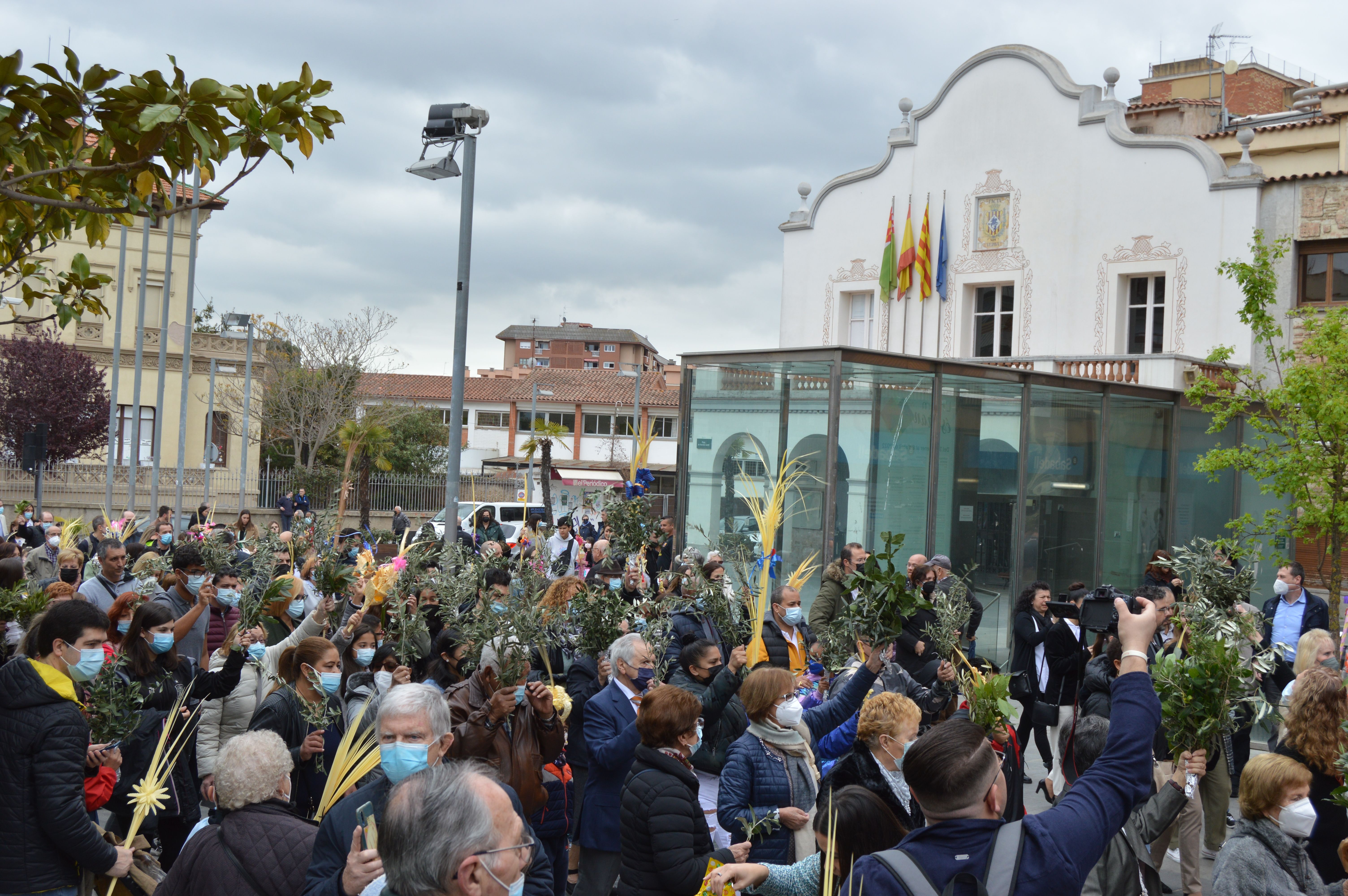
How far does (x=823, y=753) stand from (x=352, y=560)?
24.7ft

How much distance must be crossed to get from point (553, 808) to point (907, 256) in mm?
25115

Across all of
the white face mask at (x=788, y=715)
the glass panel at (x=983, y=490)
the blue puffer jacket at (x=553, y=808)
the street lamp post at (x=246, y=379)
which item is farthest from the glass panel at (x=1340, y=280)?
the street lamp post at (x=246, y=379)

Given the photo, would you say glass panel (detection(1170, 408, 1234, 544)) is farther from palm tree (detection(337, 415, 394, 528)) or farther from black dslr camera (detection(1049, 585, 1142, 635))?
palm tree (detection(337, 415, 394, 528))

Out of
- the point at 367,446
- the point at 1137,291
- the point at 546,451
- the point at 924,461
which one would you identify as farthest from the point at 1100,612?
the point at 367,446

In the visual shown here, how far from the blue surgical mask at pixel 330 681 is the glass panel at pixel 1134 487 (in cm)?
1513

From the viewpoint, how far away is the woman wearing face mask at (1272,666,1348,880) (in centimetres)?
529

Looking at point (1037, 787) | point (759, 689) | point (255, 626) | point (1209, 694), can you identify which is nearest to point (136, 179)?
point (255, 626)

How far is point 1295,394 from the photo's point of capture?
56.7 ft

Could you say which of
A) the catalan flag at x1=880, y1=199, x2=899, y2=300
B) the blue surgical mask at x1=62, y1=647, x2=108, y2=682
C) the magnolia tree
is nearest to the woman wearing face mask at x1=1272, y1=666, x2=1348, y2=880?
the blue surgical mask at x1=62, y1=647, x2=108, y2=682

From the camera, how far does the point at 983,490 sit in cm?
1614

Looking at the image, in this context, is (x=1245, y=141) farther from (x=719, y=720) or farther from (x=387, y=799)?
(x=387, y=799)

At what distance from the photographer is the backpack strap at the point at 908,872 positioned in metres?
2.90

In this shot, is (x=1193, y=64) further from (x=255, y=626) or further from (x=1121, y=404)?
(x=255, y=626)

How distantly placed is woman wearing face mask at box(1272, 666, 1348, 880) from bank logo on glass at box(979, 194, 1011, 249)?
78.6ft
